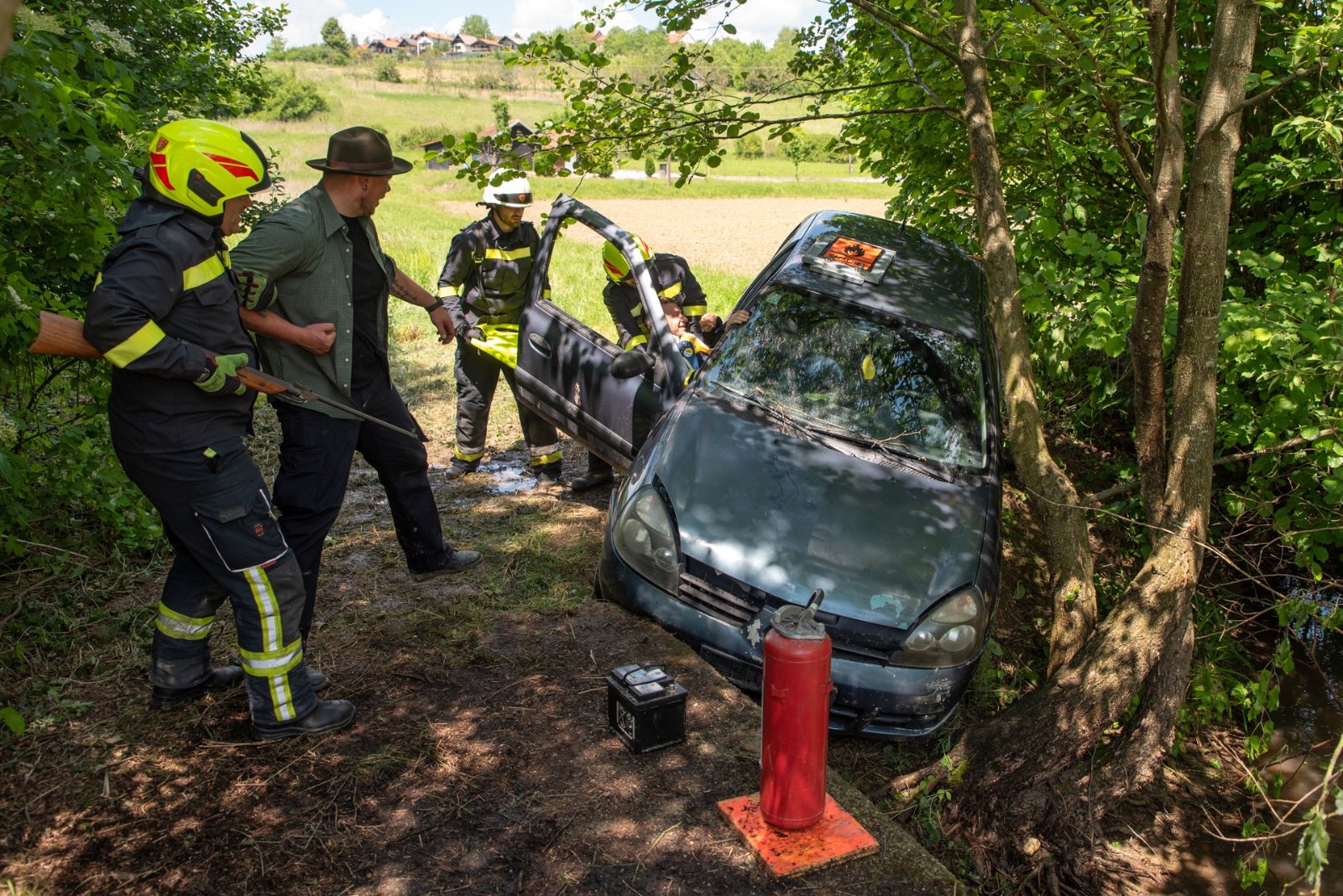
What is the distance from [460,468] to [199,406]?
3588 millimetres

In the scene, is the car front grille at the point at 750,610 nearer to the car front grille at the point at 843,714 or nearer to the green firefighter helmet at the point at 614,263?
the car front grille at the point at 843,714

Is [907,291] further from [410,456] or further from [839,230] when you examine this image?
[410,456]

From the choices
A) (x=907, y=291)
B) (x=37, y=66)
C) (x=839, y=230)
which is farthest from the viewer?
(x=839, y=230)

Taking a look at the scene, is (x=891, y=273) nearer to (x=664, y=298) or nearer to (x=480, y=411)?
(x=664, y=298)

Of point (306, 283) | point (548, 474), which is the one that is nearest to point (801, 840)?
point (306, 283)

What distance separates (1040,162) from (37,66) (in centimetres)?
479

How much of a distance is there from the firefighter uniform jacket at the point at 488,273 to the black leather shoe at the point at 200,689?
9.87 feet

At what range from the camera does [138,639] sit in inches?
150

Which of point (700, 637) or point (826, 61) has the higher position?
point (826, 61)

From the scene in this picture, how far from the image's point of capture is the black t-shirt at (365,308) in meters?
3.73

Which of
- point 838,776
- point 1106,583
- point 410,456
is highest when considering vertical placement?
point 410,456

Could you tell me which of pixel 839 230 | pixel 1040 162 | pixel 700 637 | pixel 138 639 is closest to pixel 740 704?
pixel 700 637

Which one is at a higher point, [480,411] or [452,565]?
[480,411]

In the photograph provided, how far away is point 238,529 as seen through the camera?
9.64ft
